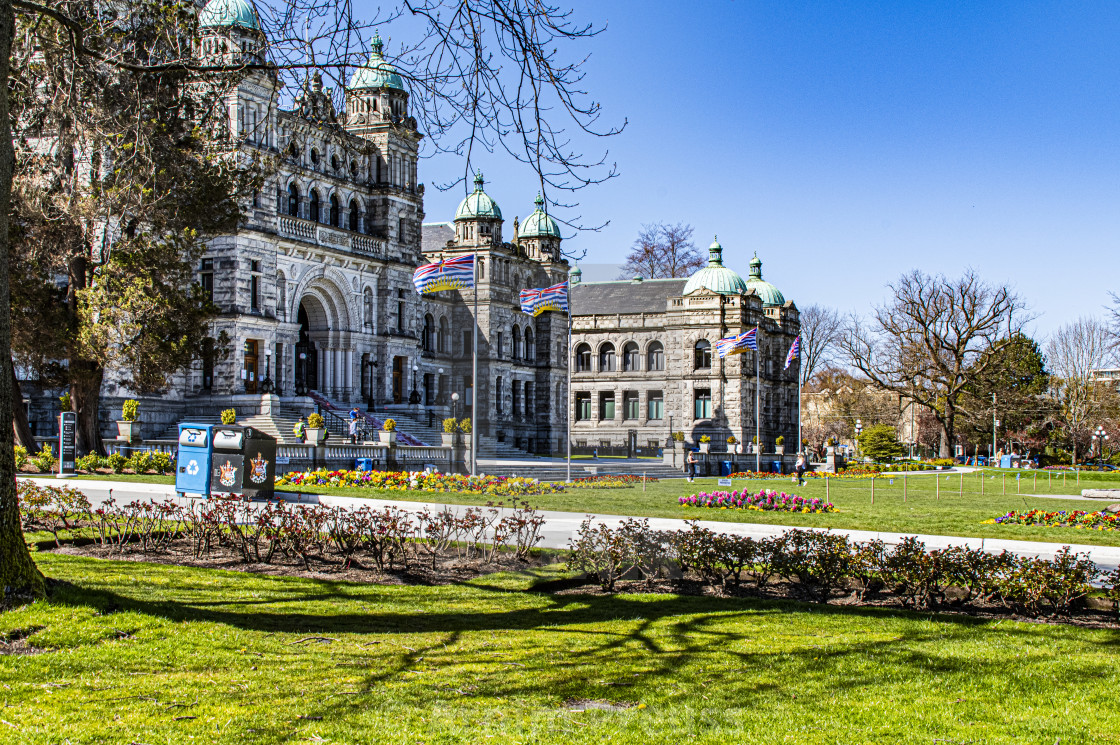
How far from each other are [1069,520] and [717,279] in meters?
51.5

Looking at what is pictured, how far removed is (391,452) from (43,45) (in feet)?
78.5

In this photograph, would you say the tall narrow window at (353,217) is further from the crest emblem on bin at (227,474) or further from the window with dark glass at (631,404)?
the window with dark glass at (631,404)

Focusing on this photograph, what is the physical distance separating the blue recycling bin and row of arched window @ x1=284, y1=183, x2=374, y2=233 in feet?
85.5

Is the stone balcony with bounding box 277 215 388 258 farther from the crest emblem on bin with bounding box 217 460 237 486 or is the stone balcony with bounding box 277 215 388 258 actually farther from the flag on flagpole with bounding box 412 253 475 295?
the crest emblem on bin with bounding box 217 460 237 486

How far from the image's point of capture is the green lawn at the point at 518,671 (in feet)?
20.2

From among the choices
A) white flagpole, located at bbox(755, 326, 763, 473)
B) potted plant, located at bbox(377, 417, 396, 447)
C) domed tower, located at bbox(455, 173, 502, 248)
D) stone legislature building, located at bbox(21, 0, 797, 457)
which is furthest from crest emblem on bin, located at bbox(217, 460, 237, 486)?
domed tower, located at bbox(455, 173, 502, 248)

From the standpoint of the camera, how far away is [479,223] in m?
63.9

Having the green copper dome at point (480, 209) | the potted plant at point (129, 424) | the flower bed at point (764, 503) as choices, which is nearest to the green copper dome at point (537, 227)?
the green copper dome at point (480, 209)

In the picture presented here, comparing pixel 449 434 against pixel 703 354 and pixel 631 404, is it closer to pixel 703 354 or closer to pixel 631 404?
pixel 703 354

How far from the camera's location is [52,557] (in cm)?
1208

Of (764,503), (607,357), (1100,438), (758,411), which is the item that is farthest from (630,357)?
(764,503)

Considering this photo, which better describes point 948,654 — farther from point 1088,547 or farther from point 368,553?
point 1088,547

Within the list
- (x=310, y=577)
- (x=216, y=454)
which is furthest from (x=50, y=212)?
(x=310, y=577)

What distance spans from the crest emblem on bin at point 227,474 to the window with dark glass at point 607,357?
56.1 metres
